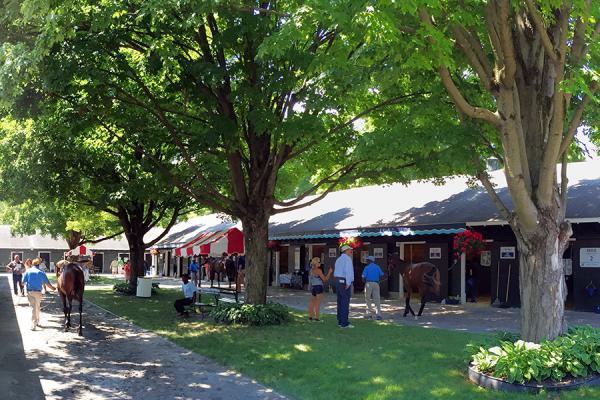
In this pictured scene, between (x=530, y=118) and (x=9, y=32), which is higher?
(x=9, y=32)

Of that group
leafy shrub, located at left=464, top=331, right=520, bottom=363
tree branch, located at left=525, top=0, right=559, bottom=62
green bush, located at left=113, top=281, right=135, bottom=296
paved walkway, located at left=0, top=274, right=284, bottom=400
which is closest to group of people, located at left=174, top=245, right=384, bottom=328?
paved walkway, located at left=0, top=274, right=284, bottom=400

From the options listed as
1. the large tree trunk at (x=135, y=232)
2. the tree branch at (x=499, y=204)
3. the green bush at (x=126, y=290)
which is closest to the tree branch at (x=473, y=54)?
the tree branch at (x=499, y=204)

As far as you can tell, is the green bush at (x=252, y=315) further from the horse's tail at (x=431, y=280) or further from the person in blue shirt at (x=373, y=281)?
the horse's tail at (x=431, y=280)

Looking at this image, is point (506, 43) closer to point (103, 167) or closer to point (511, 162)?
point (511, 162)

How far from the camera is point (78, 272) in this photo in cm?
1375

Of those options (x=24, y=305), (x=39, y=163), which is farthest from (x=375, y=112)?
(x=24, y=305)

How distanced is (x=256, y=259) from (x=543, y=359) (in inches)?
342

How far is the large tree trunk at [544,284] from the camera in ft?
27.2

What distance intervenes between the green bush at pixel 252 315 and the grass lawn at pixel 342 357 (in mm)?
348

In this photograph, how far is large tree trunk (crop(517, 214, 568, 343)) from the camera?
27.2ft

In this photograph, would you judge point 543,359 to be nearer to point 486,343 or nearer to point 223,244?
point 486,343

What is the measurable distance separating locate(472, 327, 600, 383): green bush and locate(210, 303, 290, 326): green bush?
6817 millimetres

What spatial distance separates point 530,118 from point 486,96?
11.5 ft

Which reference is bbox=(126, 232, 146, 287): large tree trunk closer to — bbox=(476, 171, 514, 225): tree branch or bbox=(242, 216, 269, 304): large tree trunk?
bbox=(242, 216, 269, 304): large tree trunk
